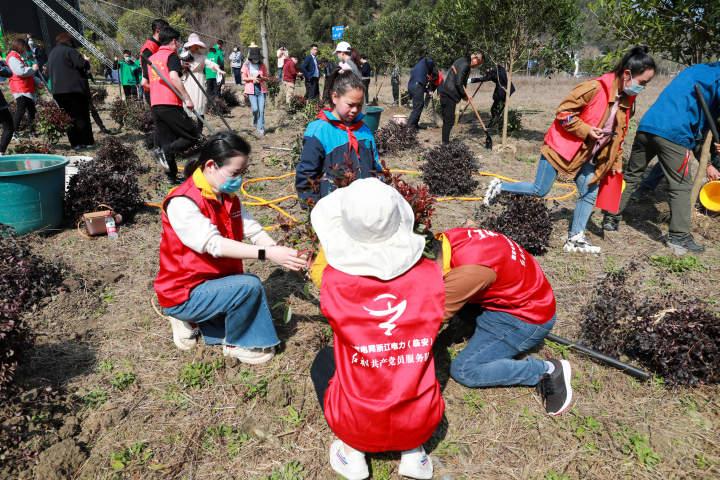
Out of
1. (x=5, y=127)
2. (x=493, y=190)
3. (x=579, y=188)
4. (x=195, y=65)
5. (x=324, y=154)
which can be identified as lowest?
(x=493, y=190)

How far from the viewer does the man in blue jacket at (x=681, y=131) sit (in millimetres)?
4457

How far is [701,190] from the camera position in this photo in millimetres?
5121

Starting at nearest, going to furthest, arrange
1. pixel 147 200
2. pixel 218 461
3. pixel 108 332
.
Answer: pixel 218 461, pixel 108 332, pixel 147 200

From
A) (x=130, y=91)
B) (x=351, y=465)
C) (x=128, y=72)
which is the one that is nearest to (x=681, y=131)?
(x=351, y=465)

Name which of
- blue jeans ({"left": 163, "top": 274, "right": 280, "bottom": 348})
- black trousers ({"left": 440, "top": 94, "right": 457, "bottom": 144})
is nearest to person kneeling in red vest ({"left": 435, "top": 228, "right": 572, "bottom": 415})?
blue jeans ({"left": 163, "top": 274, "right": 280, "bottom": 348})

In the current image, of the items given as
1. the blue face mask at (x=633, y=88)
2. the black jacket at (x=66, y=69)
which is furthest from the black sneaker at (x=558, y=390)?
the black jacket at (x=66, y=69)

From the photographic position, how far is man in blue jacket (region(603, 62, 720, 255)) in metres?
4.46

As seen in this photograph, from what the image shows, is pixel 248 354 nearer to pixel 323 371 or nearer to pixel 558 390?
pixel 323 371

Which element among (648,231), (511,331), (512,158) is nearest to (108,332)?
(511,331)

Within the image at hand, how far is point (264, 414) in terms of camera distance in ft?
8.75

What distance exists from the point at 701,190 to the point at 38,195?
7.10 m

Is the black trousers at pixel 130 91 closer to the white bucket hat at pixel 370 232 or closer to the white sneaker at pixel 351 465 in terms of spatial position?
the white bucket hat at pixel 370 232

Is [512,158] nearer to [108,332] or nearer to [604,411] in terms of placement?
[604,411]

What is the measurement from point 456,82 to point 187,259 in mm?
6871
